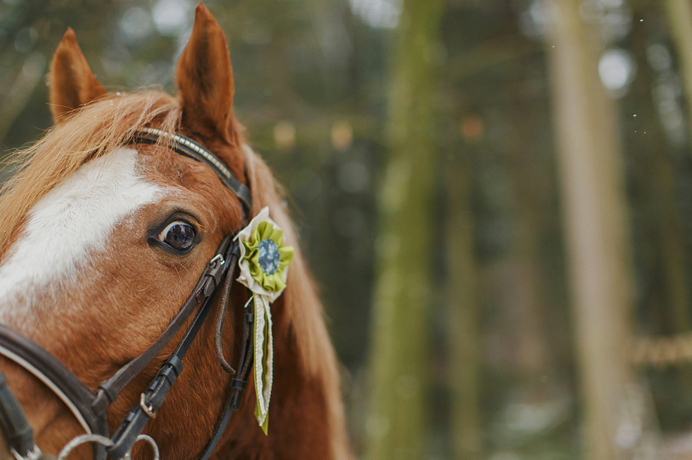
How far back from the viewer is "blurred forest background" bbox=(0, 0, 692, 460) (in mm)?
4258

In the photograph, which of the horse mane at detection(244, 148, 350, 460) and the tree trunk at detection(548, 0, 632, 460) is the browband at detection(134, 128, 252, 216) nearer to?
the horse mane at detection(244, 148, 350, 460)

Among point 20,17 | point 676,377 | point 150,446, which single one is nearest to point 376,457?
point 150,446

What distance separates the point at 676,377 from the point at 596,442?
16.9 feet

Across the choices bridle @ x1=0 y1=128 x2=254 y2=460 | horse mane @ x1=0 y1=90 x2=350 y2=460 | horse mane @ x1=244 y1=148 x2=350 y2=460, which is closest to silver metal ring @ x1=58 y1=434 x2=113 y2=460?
bridle @ x1=0 y1=128 x2=254 y2=460

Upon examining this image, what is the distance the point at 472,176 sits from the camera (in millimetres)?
11422

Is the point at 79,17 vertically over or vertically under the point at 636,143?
over

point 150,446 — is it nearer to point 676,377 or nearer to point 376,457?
point 376,457

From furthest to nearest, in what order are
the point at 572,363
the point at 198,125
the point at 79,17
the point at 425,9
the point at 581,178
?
the point at 572,363 < the point at 425,9 < the point at 581,178 < the point at 79,17 < the point at 198,125

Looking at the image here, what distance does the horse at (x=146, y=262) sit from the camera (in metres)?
1.25

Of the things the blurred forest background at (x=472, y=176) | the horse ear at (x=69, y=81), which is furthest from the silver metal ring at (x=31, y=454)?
the blurred forest background at (x=472, y=176)

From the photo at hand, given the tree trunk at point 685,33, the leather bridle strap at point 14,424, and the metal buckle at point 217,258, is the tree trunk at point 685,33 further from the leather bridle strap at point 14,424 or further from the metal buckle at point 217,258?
the leather bridle strap at point 14,424

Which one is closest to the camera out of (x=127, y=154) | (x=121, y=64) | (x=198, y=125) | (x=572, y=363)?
(x=127, y=154)

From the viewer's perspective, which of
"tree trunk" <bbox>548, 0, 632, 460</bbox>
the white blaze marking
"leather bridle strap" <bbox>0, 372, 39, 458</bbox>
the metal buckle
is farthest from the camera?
"tree trunk" <bbox>548, 0, 632, 460</bbox>

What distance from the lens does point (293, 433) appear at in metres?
1.83
